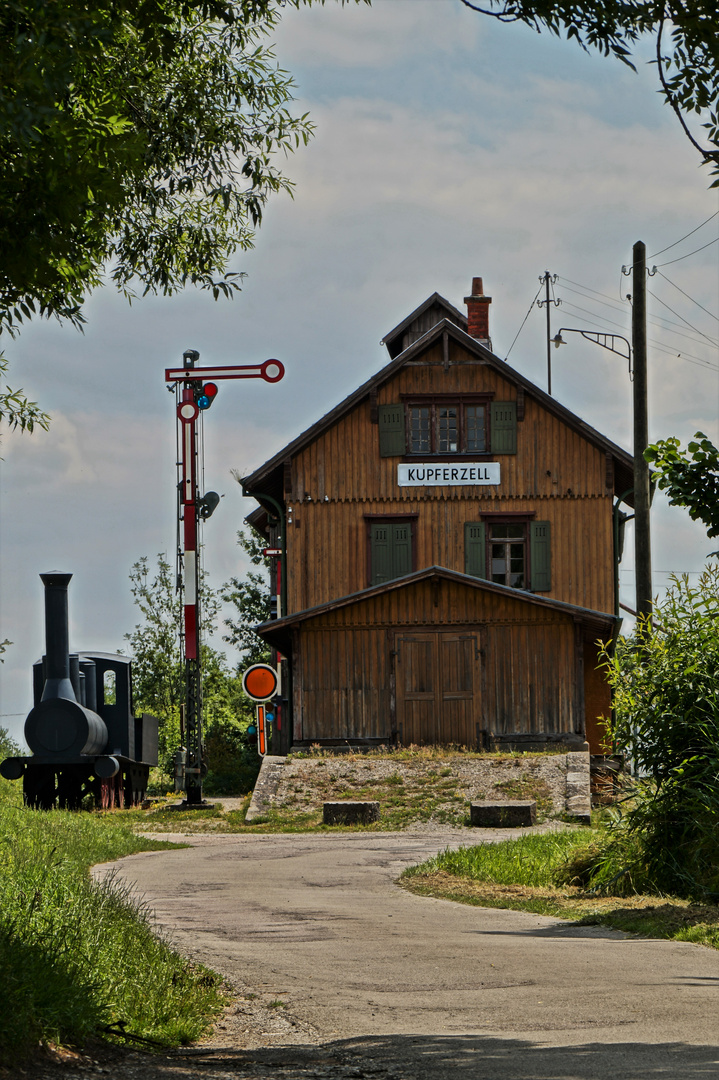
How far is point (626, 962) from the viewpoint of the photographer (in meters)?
7.68

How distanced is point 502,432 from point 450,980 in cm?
2458

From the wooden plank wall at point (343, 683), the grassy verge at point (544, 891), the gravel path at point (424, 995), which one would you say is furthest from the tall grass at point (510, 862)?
the wooden plank wall at point (343, 683)

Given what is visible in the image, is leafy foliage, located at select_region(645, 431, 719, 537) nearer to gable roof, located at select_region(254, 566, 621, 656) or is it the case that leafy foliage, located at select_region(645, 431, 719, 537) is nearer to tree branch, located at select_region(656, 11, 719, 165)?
tree branch, located at select_region(656, 11, 719, 165)

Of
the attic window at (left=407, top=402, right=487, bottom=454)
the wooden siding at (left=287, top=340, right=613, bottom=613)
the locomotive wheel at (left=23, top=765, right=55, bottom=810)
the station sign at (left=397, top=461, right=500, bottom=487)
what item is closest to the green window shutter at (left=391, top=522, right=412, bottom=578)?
the wooden siding at (left=287, top=340, right=613, bottom=613)

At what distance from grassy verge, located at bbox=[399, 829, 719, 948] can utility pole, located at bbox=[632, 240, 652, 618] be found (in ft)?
27.9

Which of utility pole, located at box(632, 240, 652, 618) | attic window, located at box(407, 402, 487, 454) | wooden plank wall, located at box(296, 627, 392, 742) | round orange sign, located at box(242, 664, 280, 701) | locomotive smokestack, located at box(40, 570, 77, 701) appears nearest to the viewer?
utility pole, located at box(632, 240, 652, 618)

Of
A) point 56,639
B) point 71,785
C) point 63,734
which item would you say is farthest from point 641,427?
point 71,785

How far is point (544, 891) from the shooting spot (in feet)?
38.3

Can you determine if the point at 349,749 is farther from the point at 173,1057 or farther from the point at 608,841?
the point at 173,1057

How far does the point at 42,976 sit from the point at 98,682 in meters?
22.7

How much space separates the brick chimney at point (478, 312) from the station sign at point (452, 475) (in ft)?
24.7

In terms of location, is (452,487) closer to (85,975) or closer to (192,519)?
(192,519)

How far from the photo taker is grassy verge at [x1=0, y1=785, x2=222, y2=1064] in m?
5.36

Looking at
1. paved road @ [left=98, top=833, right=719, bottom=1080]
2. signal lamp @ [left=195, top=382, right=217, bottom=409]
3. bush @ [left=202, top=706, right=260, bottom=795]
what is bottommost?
bush @ [left=202, top=706, right=260, bottom=795]
